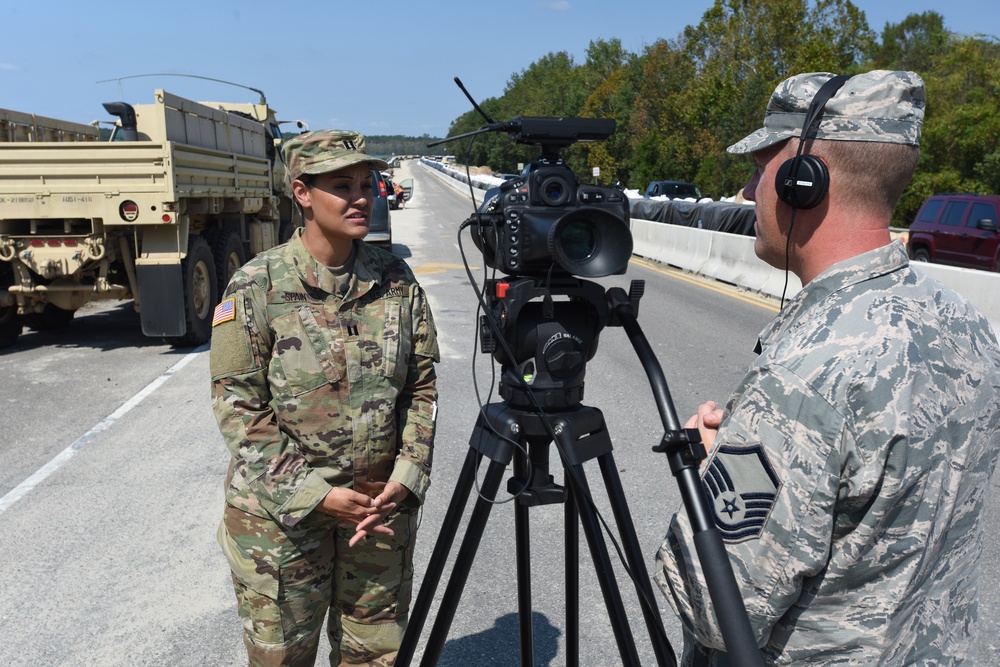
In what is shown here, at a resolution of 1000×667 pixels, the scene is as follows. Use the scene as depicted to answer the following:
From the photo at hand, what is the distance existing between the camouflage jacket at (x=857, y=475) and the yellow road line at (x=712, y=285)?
407 inches

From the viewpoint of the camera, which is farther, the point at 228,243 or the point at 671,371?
the point at 228,243

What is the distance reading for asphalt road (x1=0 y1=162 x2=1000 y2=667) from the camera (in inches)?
134

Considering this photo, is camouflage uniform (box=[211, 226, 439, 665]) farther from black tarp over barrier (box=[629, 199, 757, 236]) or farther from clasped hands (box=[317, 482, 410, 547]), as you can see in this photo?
black tarp over barrier (box=[629, 199, 757, 236])

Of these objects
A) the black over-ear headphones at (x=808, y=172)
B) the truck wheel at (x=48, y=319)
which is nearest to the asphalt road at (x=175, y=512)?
the black over-ear headphones at (x=808, y=172)

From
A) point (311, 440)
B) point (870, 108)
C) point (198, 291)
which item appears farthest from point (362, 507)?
point (198, 291)

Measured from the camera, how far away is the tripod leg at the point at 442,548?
2.14m

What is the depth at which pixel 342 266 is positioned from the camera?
257 cm

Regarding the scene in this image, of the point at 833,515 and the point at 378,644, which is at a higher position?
the point at 833,515

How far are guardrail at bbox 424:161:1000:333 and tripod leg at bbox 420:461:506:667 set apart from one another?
8.02m

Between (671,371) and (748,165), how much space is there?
28.5 metres

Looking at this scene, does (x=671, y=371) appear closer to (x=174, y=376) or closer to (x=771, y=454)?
(x=174, y=376)

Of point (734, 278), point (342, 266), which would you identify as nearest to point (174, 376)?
point (342, 266)

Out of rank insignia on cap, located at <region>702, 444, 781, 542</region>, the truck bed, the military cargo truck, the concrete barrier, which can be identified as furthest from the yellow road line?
rank insignia on cap, located at <region>702, 444, 781, 542</region>

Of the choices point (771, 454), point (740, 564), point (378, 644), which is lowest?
point (378, 644)
